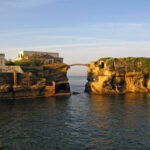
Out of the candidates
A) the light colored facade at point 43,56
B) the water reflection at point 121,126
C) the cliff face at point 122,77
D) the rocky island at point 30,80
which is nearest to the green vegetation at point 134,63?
the cliff face at point 122,77

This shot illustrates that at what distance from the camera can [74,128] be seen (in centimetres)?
3422

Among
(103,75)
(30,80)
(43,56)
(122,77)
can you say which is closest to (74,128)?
(30,80)

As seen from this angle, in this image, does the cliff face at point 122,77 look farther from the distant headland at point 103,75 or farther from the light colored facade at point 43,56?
the light colored facade at point 43,56

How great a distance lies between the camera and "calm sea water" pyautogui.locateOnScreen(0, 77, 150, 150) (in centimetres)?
2714

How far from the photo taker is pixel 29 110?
155 ft

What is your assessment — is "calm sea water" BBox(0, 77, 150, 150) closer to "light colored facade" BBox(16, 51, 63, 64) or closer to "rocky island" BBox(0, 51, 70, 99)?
"rocky island" BBox(0, 51, 70, 99)

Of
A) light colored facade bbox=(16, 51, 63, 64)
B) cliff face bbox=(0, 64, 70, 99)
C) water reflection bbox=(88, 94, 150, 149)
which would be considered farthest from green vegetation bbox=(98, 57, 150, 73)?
light colored facade bbox=(16, 51, 63, 64)

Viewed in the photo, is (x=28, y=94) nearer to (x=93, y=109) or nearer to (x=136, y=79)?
(x=93, y=109)

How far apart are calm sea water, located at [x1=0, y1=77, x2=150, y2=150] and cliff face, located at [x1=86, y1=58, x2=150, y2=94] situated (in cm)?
3024

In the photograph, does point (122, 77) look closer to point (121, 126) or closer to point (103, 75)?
point (103, 75)

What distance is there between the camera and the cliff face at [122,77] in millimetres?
79250

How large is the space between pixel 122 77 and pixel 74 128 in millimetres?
52114

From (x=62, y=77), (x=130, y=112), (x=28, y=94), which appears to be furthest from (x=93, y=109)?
(x=62, y=77)

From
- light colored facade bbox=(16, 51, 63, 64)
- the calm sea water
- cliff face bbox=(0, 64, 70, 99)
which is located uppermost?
light colored facade bbox=(16, 51, 63, 64)
